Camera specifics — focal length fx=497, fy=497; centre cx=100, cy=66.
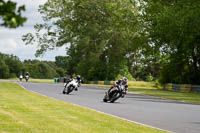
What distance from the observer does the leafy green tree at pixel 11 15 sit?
312cm

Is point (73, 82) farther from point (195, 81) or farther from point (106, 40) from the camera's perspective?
point (106, 40)

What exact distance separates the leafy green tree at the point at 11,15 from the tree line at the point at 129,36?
36551mm

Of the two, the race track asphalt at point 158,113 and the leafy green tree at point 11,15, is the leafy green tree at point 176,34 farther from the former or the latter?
the leafy green tree at point 11,15

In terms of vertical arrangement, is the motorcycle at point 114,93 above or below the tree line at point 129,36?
below

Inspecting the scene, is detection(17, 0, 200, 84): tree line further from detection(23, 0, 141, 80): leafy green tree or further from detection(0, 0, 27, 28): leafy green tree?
detection(0, 0, 27, 28): leafy green tree

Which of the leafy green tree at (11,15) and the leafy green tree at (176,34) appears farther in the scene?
the leafy green tree at (176,34)

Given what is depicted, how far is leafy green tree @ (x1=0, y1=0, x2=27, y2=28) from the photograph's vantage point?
3.12 metres

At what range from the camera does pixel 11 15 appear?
3145 mm

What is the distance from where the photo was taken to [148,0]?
2005 inches

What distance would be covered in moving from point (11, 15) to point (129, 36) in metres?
62.6

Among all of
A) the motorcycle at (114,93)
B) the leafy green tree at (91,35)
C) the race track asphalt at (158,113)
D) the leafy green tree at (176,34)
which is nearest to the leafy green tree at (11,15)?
the race track asphalt at (158,113)

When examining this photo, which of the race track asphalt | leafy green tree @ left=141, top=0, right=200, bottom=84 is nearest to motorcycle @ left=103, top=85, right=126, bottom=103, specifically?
the race track asphalt

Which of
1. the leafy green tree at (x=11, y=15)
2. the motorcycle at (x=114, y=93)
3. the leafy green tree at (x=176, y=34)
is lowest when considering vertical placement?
the motorcycle at (x=114, y=93)

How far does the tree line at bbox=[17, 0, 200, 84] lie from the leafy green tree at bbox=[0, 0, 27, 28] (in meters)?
36.6
